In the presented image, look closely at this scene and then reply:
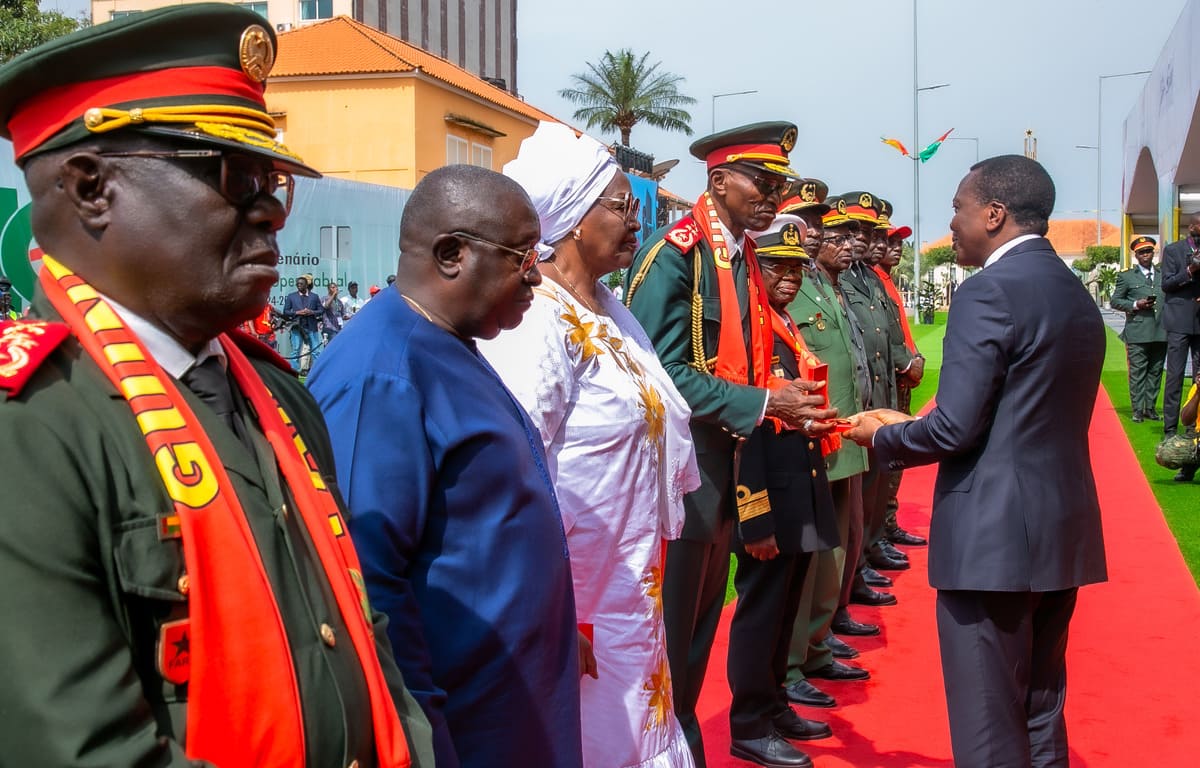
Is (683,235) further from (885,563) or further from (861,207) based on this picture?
(885,563)

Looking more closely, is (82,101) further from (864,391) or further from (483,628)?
(864,391)

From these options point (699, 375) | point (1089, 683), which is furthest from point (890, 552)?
point (699, 375)

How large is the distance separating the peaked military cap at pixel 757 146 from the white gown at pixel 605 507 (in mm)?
1555

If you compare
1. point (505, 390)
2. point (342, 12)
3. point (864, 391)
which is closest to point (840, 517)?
point (864, 391)

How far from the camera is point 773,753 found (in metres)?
4.23

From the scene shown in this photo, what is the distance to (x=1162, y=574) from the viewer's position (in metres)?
7.03

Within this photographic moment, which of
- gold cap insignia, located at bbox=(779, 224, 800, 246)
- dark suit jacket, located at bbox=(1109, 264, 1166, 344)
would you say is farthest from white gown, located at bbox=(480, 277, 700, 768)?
dark suit jacket, located at bbox=(1109, 264, 1166, 344)

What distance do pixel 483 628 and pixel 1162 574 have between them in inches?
248

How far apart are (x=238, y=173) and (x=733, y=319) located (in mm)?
2672

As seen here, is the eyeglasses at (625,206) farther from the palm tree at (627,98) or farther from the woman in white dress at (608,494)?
the palm tree at (627,98)

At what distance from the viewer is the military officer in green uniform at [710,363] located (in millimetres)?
3674

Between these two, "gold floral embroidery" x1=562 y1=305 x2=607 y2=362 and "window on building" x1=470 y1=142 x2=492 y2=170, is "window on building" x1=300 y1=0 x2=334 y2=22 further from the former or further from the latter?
"gold floral embroidery" x1=562 y1=305 x2=607 y2=362

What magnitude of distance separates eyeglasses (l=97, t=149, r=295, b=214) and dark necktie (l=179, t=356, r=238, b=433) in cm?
25

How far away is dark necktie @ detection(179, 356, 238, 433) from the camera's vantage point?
1.57m
